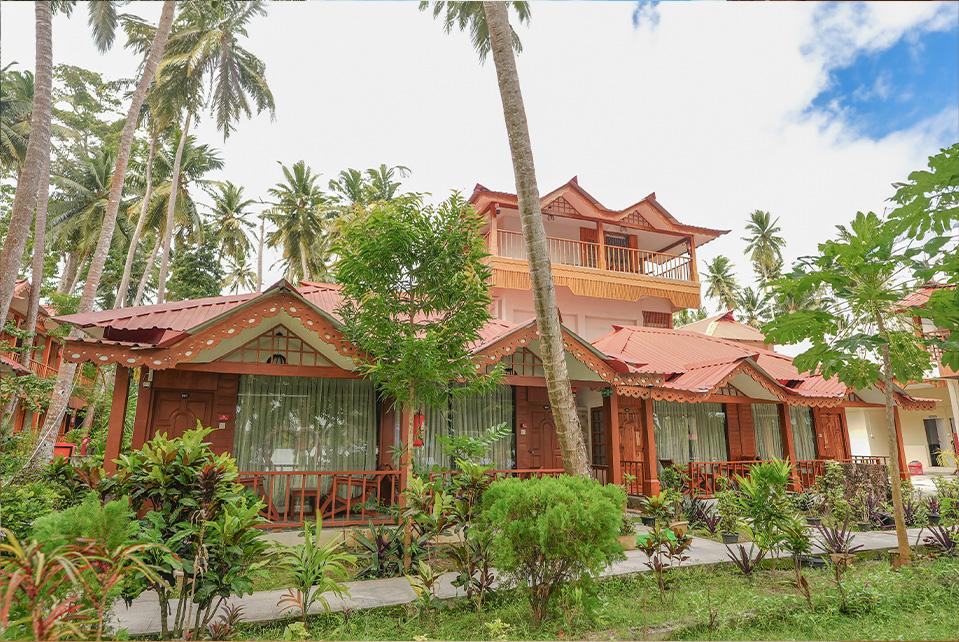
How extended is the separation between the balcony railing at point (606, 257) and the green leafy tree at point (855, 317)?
11.1m

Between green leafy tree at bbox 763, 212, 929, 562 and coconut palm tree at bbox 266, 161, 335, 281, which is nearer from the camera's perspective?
green leafy tree at bbox 763, 212, 929, 562

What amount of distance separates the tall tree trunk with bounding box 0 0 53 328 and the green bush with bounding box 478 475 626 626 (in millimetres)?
9479

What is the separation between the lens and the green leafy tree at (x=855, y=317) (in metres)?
5.73

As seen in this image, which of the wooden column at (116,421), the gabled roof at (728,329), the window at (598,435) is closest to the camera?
the wooden column at (116,421)

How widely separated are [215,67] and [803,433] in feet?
79.7

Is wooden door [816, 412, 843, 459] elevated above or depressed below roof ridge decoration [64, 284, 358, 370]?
below

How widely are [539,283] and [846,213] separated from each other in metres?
3.75

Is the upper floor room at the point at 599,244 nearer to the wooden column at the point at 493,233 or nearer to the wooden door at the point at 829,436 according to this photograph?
the wooden column at the point at 493,233

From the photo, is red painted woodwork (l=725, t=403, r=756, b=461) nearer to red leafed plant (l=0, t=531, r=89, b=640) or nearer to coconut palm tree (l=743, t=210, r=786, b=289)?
red leafed plant (l=0, t=531, r=89, b=640)

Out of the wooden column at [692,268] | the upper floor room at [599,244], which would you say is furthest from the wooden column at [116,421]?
the wooden column at [692,268]

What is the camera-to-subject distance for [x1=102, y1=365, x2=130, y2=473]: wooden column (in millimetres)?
7754

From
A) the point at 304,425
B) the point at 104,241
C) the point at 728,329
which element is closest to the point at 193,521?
the point at 304,425

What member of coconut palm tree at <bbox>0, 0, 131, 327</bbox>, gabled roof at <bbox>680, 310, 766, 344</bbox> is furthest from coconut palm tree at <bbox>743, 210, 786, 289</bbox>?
coconut palm tree at <bbox>0, 0, 131, 327</bbox>

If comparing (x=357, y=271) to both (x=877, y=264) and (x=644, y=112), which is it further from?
(x=877, y=264)
